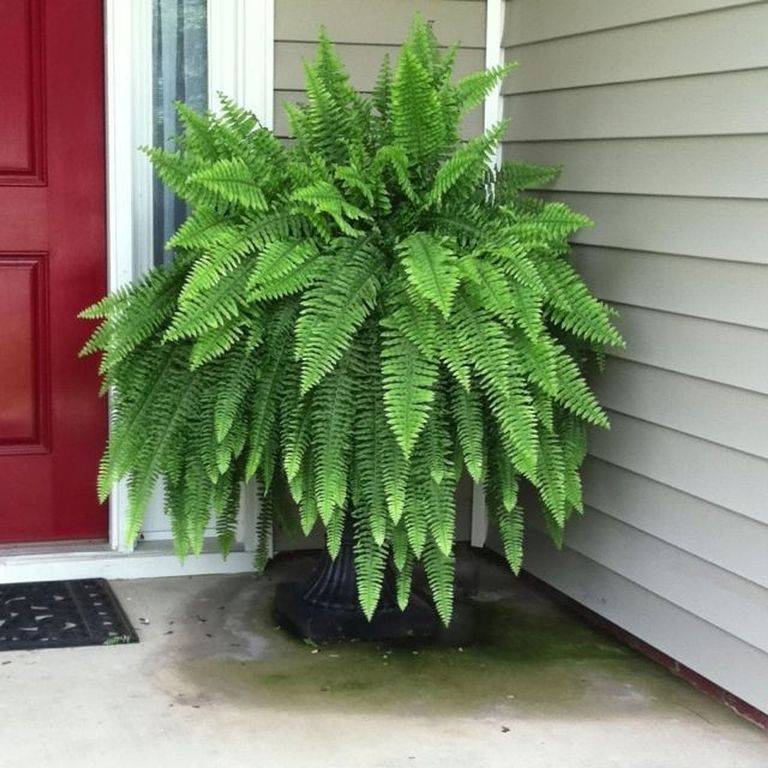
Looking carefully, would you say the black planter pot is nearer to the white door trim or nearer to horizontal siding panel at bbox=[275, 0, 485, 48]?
the white door trim

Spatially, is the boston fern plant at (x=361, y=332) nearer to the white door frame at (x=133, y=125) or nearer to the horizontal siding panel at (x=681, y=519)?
the horizontal siding panel at (x=681, y=519)

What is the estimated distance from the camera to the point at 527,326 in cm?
298

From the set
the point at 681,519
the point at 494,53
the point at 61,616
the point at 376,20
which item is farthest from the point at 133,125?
the point at 681,519

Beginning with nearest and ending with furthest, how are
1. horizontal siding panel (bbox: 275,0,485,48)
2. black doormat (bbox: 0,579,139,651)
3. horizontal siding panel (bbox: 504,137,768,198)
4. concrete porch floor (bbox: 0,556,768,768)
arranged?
concrete porch floor (bbox: 0,556,768,768), horizontal siding panel (bbox: 504,137,768,198), black doormat (bbox: 0,579,139,651), horizontal siding panel (bbox: 275,0,485,48)

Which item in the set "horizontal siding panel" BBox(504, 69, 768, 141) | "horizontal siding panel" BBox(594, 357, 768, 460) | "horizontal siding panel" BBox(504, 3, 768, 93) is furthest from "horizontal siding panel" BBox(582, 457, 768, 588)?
"horizontal siding panel" BBox(504, 3, 768, 93)

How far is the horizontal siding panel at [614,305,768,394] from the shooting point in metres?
2.91

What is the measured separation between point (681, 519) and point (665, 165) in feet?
2.72

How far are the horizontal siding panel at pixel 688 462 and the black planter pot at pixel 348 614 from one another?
60cm

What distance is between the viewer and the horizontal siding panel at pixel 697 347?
291 cm

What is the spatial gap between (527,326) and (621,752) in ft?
3.02

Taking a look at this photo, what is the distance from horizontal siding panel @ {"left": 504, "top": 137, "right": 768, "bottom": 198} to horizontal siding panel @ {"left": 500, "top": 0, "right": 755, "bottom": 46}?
29 centimetres

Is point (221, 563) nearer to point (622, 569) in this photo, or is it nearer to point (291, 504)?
point (291, 504)

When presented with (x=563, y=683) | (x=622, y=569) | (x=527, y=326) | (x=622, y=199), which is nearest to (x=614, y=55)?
(x=622, y=199)

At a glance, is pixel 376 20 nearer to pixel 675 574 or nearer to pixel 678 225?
pixel 678 225
